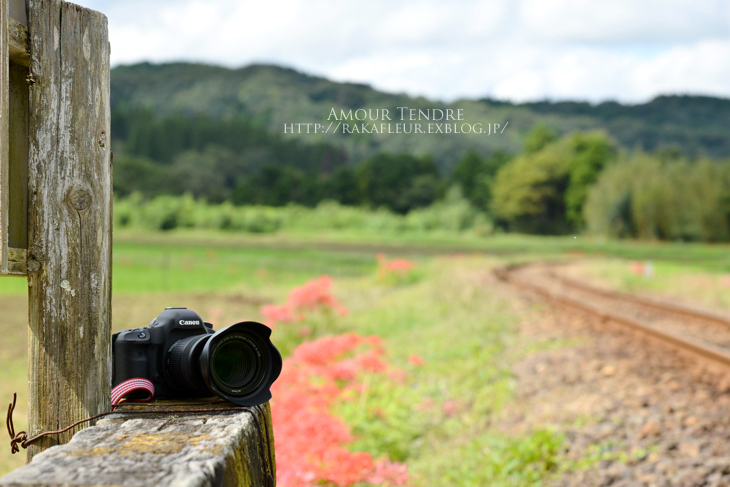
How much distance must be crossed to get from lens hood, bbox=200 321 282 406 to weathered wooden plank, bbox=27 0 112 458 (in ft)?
0.99

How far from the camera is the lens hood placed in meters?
1.56

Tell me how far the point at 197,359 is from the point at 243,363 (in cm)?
13

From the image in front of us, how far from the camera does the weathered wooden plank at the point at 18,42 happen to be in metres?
1.42

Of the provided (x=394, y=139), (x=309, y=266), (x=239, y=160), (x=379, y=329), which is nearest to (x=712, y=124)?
(x=394, y=139)

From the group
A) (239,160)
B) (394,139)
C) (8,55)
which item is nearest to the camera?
(8,55)

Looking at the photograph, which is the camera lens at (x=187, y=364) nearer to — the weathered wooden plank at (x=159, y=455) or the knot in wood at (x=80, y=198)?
the weathered wooden plank at (x=159, y=455)

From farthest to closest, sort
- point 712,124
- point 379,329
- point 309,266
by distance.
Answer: point 712,124, point 309,266, point 379,329

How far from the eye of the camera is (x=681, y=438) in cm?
371

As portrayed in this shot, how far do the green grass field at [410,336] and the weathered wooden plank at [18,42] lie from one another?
341 centimetres

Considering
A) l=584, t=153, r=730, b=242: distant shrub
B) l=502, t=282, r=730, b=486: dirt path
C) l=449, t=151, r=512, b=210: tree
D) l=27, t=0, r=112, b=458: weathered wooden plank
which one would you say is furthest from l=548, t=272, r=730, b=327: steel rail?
l=449, t=151, r=512, b=210: tree

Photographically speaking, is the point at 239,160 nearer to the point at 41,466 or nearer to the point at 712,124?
the point at 41,466

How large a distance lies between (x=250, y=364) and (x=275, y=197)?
53590mm

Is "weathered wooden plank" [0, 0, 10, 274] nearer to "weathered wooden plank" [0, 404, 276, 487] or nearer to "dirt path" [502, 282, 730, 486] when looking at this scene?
"weathered wooden plank" [0, 404, 276, 487]

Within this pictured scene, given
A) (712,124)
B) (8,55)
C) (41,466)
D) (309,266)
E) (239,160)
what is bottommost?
(309,266)
